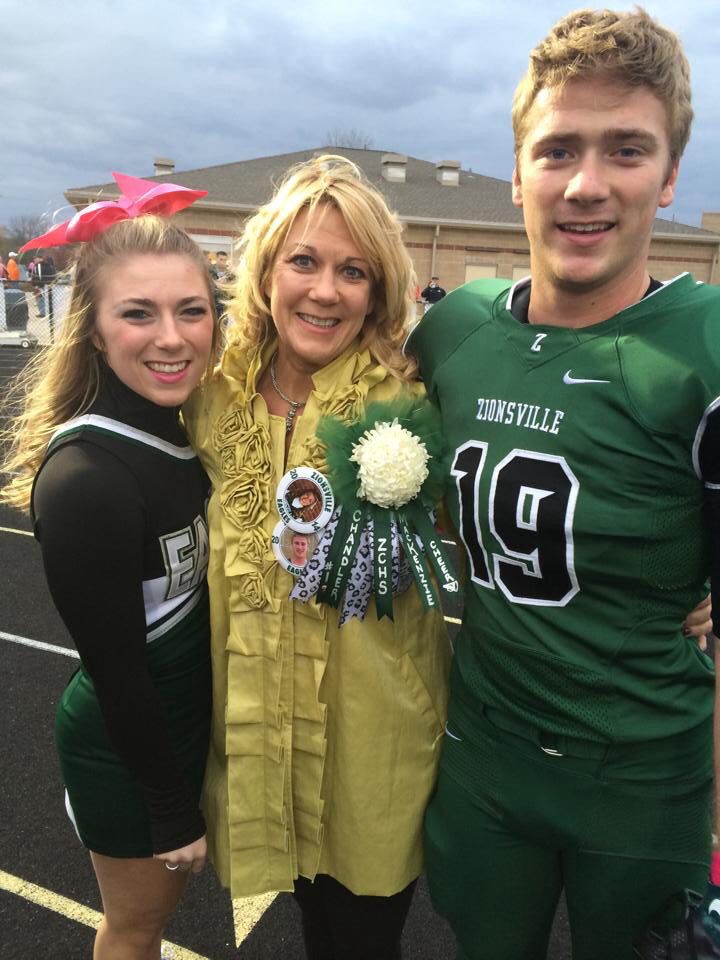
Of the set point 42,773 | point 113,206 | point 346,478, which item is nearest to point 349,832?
point 346,478

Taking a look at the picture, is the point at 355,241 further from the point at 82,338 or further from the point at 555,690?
the point at 555,690

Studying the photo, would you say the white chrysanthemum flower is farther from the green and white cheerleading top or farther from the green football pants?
the green football pants

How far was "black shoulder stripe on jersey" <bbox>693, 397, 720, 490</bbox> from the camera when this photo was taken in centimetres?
135

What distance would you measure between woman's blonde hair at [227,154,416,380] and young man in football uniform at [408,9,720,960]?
0.31m

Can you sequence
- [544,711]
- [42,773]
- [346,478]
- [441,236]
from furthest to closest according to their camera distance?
[441,236]
[42,773]
[346,478]
[544,711]

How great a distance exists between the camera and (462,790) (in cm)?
173

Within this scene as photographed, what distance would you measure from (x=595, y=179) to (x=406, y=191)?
2498 centimetres

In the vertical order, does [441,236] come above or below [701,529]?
above

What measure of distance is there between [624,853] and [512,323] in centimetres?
119

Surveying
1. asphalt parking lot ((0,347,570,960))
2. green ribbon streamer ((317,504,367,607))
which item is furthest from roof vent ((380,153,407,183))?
green ribbon streamer ((317,504,367,607))

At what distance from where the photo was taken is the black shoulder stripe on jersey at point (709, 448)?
53.1 inches

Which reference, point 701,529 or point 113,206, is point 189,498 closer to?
point 113,206

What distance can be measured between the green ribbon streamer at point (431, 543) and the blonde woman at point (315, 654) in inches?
6.0

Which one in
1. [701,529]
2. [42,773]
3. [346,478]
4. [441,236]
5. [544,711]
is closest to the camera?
[701,529]
